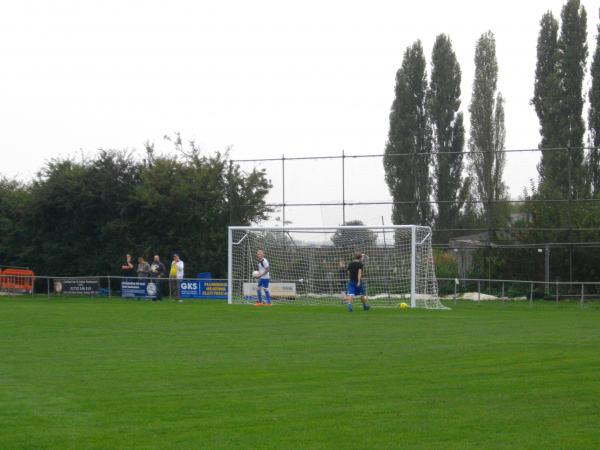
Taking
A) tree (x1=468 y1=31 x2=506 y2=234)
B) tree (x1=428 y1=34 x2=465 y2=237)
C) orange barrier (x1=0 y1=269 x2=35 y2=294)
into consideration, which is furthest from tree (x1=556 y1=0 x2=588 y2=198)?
orange barrier (x1=0 y1=269 x2=35 y2=294)

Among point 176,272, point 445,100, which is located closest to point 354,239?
point 176,272

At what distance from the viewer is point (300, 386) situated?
11406 mm

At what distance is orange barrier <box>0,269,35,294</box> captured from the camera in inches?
1538

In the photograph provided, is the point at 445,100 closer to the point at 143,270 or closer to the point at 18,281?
the point at 143,270

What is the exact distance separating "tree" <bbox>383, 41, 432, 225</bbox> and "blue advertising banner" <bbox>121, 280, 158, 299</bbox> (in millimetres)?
10358

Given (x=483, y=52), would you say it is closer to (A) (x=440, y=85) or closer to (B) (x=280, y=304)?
(A) (x=440, y=85)

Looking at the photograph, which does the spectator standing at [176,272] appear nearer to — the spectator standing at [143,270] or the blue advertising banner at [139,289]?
the blue advertising banner at [139,289]

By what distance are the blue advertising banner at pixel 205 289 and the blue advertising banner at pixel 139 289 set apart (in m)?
1.16

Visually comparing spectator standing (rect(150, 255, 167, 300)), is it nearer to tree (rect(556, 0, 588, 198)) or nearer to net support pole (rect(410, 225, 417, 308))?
net support pole (rect(410, 225, 417, 308))

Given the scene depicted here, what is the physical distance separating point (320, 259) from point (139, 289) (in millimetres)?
7085

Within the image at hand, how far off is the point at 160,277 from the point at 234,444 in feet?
93.4

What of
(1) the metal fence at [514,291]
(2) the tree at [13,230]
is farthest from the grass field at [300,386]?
(2) the tree at [13,230]

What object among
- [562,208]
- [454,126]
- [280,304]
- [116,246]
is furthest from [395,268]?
[454,126]

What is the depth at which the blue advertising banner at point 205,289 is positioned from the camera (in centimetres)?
3612
